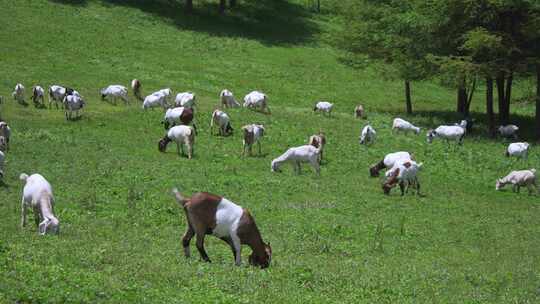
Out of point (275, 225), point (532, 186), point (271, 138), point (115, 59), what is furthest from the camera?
point (115, 59)

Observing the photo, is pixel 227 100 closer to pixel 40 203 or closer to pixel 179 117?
pixel 179 117

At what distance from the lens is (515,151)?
3941 cm

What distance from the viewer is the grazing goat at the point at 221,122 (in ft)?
117

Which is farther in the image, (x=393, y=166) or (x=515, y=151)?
(x=515, y=151)

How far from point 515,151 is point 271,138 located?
42.8 feet

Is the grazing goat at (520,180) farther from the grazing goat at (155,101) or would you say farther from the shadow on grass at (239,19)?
the shadow on grass at (239,19)

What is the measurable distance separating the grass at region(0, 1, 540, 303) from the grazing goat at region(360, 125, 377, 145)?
1.38 feet

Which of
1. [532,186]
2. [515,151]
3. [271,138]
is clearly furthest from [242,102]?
[532,186]

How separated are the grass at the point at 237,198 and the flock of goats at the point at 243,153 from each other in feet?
1.81

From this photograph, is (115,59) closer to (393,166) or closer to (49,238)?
(393,166)

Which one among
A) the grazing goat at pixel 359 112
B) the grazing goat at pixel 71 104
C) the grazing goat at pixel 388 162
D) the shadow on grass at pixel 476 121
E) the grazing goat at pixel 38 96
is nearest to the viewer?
the grazing goat at pixel 388 162

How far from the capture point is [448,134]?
41344 millimetres

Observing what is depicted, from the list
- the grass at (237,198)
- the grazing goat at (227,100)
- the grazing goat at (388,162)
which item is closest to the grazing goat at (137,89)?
the grass at (237,198)

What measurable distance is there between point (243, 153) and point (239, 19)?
41133mm
